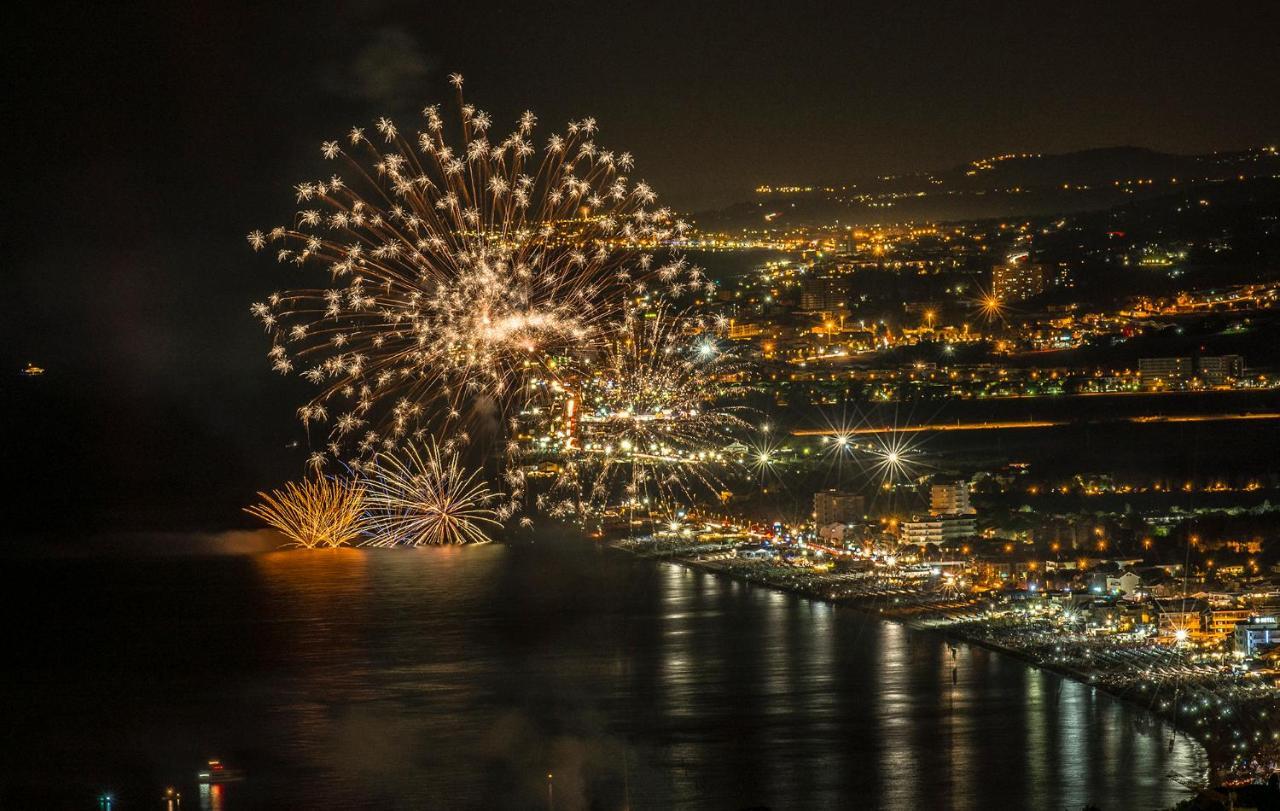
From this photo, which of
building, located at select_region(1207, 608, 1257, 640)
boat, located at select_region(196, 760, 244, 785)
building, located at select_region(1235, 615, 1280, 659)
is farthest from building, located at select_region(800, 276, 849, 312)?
boat, located at select_region(196, 760, 244, 785)

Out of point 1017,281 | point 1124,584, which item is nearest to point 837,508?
point 1124,584

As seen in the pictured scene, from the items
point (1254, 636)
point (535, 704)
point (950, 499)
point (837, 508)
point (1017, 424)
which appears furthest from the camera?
point (1017, 424)

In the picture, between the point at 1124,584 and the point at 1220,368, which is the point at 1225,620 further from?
the point at 1220,368

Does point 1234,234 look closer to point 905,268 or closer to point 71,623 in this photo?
point 905,268

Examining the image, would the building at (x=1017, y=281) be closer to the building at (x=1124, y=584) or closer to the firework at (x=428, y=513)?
the firework at (x=428, y=513)

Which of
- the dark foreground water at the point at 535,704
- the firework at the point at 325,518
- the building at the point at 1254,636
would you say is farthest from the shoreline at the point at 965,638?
the firework at the point at 325,518

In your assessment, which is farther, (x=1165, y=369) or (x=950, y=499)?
(x=1165, y=369)

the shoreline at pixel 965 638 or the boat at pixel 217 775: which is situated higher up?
the shoreline at pixel 965 638
